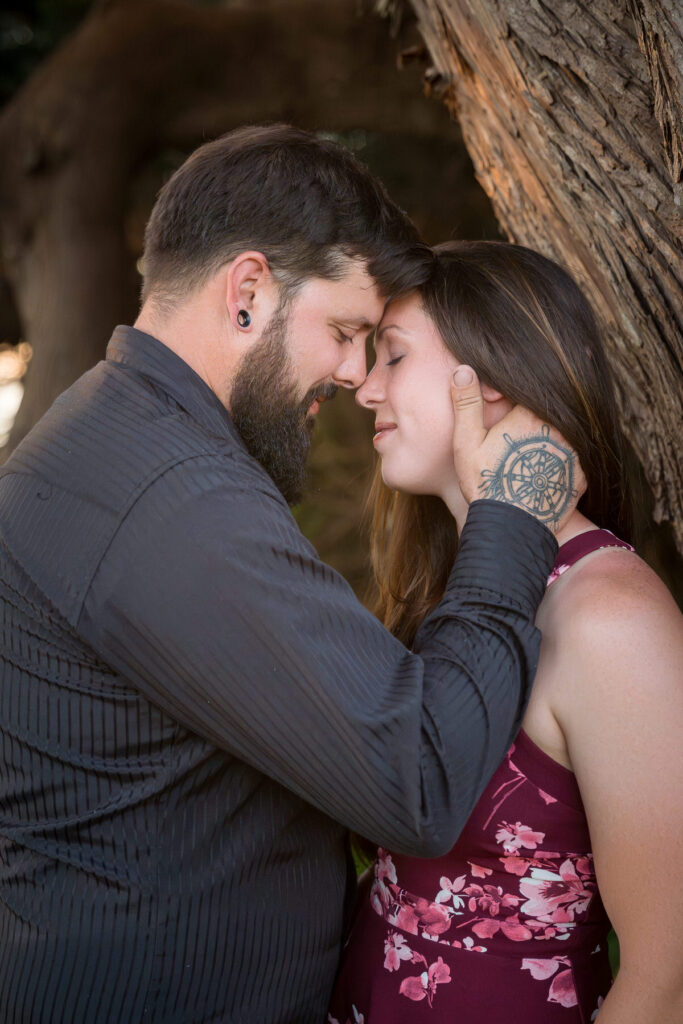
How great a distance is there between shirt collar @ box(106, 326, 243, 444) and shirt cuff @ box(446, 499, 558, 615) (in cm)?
53

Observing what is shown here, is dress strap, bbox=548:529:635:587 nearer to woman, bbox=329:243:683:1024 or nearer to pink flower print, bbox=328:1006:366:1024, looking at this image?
woman, bbox=329:243:683:1024

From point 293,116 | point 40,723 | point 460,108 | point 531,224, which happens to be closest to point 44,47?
point 293,116

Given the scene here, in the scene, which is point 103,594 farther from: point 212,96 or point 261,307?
point 212,96

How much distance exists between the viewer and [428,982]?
6.16 ft

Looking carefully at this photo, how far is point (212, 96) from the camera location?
588cm

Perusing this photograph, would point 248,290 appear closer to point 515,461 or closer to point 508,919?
point 515,461

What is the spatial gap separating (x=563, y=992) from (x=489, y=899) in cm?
23

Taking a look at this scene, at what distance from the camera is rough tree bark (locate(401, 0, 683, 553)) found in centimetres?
208

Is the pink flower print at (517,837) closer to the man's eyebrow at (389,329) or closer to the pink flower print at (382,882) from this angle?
the pink flower print at (382,882)

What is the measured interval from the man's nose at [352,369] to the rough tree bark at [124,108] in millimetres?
3882

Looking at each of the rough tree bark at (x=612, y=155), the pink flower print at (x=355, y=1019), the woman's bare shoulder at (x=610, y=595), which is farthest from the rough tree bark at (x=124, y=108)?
the woman's bare shoulder at (x=610, y=595)

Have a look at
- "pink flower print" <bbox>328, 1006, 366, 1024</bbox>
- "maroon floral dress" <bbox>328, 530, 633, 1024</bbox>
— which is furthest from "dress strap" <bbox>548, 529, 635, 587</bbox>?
"pink flower print" <bbox>328, 1006, 366, 1024</bbox>

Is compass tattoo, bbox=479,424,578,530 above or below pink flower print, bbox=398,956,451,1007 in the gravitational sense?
above

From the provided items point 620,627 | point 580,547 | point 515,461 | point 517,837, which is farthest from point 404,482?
point 517,837
